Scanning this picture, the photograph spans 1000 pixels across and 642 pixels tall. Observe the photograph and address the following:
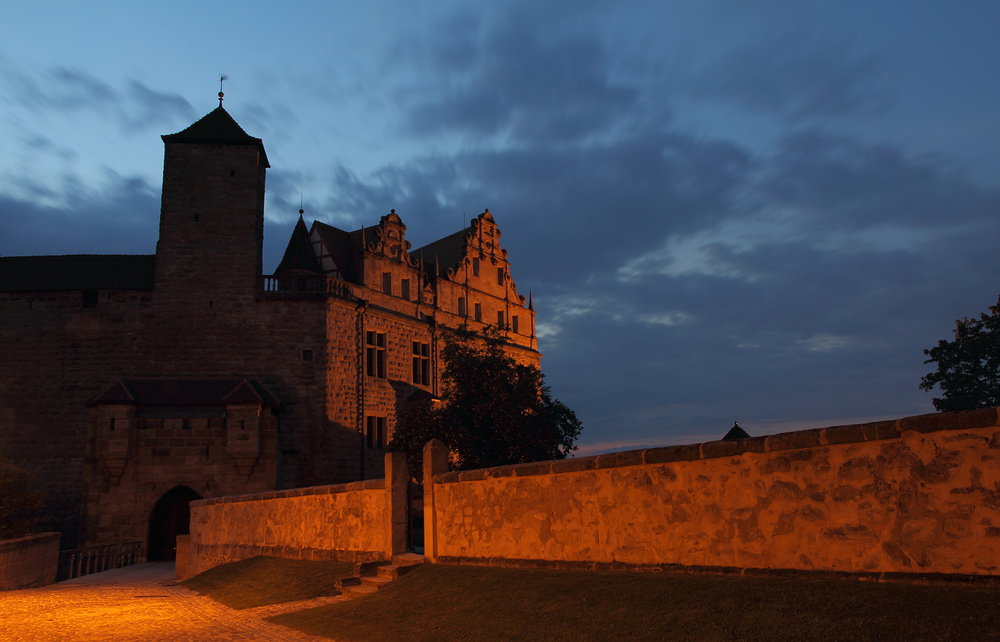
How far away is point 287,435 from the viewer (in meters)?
31.9

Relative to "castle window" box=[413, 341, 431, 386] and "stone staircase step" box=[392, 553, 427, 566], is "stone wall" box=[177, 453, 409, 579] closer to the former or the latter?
"stone staircase step" box=[392, 553, 427, 566]

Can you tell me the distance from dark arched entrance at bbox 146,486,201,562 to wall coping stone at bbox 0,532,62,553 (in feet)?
31.0

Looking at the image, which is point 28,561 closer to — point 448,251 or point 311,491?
point 311,491

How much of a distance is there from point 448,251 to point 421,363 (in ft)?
28.8

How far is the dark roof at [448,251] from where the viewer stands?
1693 inches

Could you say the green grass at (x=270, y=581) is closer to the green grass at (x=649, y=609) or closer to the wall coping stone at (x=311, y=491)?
the wall coping stone at (x=311, y=491)

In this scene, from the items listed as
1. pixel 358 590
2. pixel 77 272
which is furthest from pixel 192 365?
pixel 358 590

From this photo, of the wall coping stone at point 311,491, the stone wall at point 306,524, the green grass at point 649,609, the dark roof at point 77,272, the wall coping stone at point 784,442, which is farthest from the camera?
the dark roof at point 77,272

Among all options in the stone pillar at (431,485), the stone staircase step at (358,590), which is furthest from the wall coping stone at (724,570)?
the stone staircase step at (358,590)

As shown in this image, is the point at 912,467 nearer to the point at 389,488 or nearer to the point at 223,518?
the point at 389,488

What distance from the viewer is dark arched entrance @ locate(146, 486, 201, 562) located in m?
32.1

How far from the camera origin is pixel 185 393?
30.7 m

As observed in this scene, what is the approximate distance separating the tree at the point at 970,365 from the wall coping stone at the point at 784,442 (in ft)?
104

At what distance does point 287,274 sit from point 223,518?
47.0 feet
